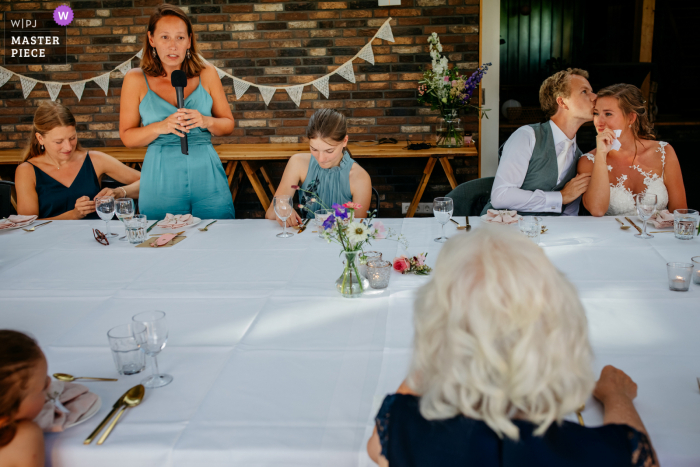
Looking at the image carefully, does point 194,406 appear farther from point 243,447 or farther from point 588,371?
point 588,371

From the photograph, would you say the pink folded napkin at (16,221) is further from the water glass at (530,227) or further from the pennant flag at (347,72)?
the pennant flag at (347,72)

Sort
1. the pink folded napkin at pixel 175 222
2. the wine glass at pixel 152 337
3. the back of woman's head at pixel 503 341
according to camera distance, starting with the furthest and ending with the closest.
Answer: the pink folded napkin at pixel 175 222, the wine glass at pixel 152 337, the back of woman's head at pixel 503 341

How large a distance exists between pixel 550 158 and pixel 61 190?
231 centimetres

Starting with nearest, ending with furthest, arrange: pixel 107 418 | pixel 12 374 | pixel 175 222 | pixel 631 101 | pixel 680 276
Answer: pixel 12 374 < pixel 107 418 < pixel 680 276 < pixel 175 222 < pixel 631 101

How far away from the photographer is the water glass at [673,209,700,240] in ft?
6.29

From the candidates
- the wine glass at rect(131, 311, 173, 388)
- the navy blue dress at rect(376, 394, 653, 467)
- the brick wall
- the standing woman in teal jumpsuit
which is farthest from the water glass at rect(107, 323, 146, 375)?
the brick wall

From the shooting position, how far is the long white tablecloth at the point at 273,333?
0.94 meters

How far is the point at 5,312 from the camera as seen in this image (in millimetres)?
1482

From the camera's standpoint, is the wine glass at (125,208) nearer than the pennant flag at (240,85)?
Yes

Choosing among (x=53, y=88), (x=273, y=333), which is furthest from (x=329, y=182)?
(x=53, y=88)

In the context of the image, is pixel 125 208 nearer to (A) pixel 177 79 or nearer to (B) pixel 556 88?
(A) pixel 177 79

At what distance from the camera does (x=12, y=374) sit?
0.86 metres

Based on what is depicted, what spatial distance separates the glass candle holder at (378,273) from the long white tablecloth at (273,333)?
3 centimetres

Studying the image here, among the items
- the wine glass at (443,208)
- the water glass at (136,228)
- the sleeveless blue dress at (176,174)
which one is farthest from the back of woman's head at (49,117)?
the wine glass at (443,208)
